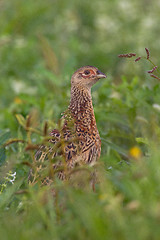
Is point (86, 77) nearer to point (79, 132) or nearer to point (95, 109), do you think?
point (95, 109)

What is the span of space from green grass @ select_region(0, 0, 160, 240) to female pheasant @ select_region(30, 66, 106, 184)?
0.63 feet

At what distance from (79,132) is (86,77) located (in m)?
0.79

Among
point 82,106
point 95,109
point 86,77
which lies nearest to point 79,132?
point 82,106

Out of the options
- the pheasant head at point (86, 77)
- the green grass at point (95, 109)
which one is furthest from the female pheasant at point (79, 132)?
the green grass at point (95, 109)

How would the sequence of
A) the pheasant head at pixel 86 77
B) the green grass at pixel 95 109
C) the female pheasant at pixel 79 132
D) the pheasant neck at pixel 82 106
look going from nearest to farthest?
1. the green grass at pixel 95 109
2. the female pheasant at pixel 79 132
3. the pheasant neck at pixel 82 106
4. the pheasant head at pixel 86 77

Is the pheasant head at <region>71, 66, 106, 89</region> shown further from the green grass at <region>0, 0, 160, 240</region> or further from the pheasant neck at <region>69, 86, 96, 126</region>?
the green grass at <region>0, 0, 160, 240</region>

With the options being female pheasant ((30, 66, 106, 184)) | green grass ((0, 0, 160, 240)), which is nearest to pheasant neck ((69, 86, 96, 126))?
female pheasant ((30, 66, 106, 184))

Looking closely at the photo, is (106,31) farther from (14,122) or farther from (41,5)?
(14,122)

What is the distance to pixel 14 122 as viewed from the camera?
5.84m

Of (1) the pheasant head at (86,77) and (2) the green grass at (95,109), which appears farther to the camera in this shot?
(1) the pheasant head at (86,77)

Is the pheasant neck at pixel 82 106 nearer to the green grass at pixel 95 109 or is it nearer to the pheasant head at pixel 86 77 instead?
the pheasant head at pixel 86 77

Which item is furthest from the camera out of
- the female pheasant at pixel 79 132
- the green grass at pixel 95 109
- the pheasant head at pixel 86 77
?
the pheasant head at pixel 86 77

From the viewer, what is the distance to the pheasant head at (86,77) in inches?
202

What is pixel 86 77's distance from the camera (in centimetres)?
515
